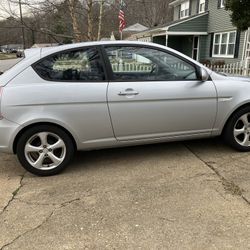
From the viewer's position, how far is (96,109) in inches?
171

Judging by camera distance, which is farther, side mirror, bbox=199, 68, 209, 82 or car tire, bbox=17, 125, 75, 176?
side mirror, bbox=199, 68, 209, 82

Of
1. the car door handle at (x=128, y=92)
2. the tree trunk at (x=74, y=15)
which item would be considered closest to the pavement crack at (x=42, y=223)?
the car door handle at (x=128, y=92)

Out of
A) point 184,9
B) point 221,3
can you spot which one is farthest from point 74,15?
point 184,9

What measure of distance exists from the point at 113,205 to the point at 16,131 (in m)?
1.54

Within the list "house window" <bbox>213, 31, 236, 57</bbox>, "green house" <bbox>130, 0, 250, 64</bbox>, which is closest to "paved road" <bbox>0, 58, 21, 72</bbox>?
"green house" <bbox>130, 0, 250, 64</bbox>

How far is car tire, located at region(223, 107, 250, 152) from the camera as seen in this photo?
4.91m

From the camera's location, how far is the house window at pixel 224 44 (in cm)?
1905

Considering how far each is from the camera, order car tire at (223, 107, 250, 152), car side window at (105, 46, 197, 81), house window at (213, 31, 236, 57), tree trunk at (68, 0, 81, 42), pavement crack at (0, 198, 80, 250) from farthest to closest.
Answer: house window at (213, 31, 236, 57) → tree trunk at (68, 0, 81, 42) → car tire at (223, 107, 250, 152) → car side window at (105, 46, 197, 81) → pavement crack at (0, 198, 80, 250)

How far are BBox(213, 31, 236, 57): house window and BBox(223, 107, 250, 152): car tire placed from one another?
14935 millimetres

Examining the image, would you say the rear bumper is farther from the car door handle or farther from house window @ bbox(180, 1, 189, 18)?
house window @ bbox(180, 1, 189, 18)

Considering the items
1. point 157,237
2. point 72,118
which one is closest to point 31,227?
point 157,237

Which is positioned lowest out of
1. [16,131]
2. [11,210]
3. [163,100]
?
[11,210]

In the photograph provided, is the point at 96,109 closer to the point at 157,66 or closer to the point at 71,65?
the point at 71,65

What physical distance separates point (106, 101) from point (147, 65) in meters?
0.83
